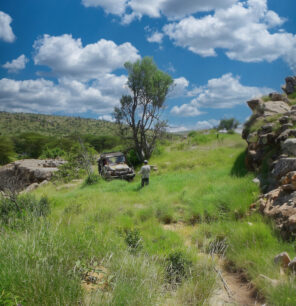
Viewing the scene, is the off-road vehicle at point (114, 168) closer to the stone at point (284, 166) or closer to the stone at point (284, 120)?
the stone at point (284, 120)

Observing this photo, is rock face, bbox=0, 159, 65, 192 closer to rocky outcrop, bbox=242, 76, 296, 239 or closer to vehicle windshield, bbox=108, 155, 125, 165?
vehicle windshield, bbox=108, 155, 125, 165

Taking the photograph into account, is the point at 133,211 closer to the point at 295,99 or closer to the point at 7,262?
the point at 7,262

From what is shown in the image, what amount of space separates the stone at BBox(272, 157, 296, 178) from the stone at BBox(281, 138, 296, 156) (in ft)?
1.70

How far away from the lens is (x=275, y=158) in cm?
980

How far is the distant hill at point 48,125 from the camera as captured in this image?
83.6 metres

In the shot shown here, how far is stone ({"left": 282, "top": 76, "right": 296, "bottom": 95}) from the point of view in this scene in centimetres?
1719

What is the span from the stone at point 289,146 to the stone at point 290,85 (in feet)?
32.7

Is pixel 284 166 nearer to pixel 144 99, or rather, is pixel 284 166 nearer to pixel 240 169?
pixel 240 169

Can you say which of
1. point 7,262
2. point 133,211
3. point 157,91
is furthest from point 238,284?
point 157,91

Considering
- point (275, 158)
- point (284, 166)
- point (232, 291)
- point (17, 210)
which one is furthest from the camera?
point (275, 158)

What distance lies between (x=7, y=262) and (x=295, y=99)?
1680 centimetres

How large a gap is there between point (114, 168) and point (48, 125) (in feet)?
267

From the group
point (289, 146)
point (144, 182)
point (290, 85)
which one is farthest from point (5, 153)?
point (289, 146)

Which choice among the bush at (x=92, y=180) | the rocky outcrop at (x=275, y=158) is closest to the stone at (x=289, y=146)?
the rocky outcrop at (x=275, y=158)
